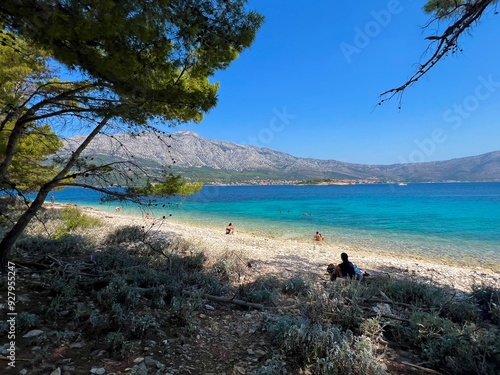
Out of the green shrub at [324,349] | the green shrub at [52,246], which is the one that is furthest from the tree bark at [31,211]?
the green shrub at [324,349]

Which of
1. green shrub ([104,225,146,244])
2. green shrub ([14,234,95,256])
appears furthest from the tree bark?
green shrub ([104,225,146,244])

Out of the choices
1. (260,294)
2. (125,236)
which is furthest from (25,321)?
(125,236)

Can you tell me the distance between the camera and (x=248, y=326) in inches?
167

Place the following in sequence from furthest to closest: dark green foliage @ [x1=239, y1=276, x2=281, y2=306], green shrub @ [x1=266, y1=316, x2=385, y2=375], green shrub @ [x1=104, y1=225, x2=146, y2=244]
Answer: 1. green shrub @ [x1=104, y1=225, x2=146, y2=244]
2. dark green foliage @ [x1=239, y1=276, x2=281, y2=306]
3. green shrub @ [x1=266, y1=316, x2=385, y2=375]

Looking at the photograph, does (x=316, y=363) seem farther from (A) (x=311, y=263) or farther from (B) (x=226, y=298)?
(A) (x=311, y=263)

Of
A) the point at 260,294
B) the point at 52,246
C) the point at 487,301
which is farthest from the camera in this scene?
the point at 52,246

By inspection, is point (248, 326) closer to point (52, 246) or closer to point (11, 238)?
point (11, 238)

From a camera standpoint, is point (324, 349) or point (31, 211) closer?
point (324, 349)

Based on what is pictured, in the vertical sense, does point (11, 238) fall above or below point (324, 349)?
above

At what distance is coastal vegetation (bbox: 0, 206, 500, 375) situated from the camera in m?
2.95

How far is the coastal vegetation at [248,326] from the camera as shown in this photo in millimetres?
2949

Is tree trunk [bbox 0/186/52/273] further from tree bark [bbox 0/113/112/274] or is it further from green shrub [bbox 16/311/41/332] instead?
green shrub [bbox 16/311/41/332]

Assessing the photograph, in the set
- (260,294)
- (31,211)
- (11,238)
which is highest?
(31,211)

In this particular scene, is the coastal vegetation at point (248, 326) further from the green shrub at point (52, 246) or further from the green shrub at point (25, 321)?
the green shrub at point (52, 246)
